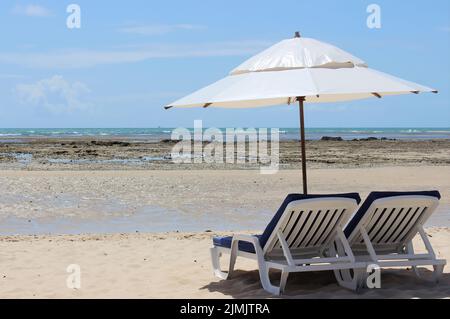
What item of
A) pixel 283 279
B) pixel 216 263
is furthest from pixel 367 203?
pixel 216 263

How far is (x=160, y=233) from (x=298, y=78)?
5.06 metres

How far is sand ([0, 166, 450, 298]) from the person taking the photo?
24.2 feet

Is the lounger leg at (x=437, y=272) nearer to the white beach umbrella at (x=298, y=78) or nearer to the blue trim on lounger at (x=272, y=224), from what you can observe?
the blue trim on lounger at (x=272, y=224)

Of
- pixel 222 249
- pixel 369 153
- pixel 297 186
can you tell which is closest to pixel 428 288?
pixel 222 249

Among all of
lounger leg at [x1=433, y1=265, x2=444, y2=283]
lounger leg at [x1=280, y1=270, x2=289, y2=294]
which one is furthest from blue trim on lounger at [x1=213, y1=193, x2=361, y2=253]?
lounger leg at [x1=433, y1=265, x2=444, y2=283]

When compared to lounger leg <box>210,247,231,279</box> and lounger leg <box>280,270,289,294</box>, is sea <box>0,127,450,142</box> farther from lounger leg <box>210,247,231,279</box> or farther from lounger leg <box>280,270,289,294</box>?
lounger leg <box>280,270,289,294</box>

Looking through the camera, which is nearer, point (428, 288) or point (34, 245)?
point (428, 288)

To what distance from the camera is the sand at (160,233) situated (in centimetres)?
736

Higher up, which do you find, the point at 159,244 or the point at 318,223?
the point at 318,223

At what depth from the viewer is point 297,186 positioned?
19.1 metres

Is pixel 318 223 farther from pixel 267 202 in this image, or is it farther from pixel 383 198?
pixel 267 202

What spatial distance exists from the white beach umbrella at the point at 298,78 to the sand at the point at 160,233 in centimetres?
180

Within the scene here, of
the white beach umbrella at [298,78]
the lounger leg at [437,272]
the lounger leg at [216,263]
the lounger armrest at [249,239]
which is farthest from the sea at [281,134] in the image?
the lounger leg at [437,272]
